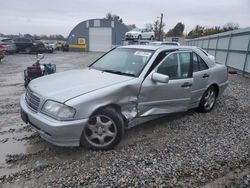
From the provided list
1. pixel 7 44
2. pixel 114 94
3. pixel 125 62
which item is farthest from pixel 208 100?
pixel 7 44

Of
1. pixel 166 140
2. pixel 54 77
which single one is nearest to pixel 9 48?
pixel 54 77

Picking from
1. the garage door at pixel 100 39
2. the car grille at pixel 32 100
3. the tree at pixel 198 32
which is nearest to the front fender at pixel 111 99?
the car grille at pixel 32 100

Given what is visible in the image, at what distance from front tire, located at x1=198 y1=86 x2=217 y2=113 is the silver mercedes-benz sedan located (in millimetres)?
189

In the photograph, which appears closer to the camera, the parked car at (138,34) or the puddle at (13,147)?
the puddle at (13,147)

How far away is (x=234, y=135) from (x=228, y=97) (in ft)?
9.73

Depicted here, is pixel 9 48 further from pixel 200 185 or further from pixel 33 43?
pixel 200 185

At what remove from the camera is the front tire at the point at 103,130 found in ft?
11.1

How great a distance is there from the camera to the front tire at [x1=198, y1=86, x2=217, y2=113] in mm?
5270

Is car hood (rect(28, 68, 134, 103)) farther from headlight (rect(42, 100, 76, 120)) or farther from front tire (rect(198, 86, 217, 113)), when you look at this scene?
front tire (rect(198, 86, 217, 113))

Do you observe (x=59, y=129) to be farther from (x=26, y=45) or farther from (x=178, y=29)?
(x=178, y=29)

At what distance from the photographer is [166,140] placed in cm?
396

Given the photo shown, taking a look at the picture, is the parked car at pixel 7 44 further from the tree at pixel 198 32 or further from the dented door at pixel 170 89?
the tree at pixel 198 32

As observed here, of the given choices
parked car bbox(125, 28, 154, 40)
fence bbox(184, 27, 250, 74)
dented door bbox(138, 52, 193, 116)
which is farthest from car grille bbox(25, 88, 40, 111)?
parked car bbox(125, 28, 154, 40)

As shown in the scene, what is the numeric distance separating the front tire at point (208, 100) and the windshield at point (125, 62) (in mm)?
1858
